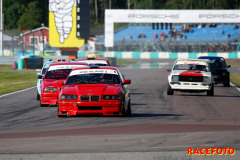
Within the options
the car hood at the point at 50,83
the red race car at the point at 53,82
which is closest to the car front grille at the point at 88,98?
the red race car at the point at 53,82

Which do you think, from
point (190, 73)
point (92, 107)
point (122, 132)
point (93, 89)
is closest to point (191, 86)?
point (190, 73)

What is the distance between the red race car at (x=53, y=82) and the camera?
1733 centimetres

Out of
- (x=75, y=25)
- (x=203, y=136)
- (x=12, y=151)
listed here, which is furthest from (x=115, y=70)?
(x=75, y=25)

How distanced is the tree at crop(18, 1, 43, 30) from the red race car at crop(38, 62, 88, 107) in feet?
329

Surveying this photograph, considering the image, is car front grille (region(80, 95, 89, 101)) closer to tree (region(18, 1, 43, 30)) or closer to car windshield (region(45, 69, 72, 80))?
car windshield (region(45, 69, 72, 80))

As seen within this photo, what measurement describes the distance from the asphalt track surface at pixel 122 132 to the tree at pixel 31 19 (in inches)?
3981

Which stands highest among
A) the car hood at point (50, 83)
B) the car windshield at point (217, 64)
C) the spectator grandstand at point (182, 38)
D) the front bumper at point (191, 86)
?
the spectator grandstand at point (182, 38)

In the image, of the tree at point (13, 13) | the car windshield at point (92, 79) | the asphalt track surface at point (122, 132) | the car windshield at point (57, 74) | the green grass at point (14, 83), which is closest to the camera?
the asphalt track surface at point (122, 132)

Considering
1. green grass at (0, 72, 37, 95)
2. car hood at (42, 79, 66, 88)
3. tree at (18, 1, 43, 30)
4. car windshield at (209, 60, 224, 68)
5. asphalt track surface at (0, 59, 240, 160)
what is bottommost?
green grass at (0, 72, 37, 95)

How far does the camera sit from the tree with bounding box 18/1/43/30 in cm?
11762

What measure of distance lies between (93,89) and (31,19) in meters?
106

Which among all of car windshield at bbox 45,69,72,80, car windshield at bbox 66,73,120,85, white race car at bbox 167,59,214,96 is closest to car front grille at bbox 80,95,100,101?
car windshield at bbox 66,73,120,85

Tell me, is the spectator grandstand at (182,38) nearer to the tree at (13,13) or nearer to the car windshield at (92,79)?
the tree at (13,13)

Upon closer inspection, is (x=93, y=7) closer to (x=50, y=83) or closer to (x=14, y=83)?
(x=14, y=83)
